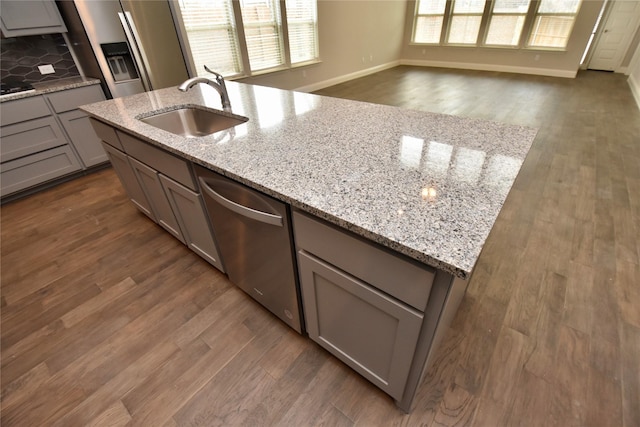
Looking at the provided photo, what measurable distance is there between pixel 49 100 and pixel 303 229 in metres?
3.10

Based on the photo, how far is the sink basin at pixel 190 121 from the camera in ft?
5.79

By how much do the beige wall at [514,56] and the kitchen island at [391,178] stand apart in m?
6.95

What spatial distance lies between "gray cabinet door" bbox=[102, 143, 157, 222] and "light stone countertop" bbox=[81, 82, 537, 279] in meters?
0.29

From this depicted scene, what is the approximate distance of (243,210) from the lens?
1.09 m

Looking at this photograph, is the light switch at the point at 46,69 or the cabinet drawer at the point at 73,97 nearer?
the cabinet drawer at the point at 73,97

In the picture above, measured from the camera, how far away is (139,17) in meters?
2.65

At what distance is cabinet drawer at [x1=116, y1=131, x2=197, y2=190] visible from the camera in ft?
4.46

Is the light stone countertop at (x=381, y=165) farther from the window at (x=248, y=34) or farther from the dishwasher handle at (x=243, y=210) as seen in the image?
the window at (x=248, y=34)

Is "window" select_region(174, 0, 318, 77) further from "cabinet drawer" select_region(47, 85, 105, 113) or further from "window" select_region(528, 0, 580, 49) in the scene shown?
"window" select_region(528, 0, 580, 49)

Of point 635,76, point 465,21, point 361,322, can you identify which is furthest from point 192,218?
point 465,21

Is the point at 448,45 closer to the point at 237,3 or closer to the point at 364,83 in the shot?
the point at 364,83

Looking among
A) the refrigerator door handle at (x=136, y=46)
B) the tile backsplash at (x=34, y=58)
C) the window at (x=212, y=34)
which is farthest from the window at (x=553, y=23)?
the tile backsplash at (x=34, y=58)

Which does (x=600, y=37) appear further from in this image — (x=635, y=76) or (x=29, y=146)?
(x=29, y=146)

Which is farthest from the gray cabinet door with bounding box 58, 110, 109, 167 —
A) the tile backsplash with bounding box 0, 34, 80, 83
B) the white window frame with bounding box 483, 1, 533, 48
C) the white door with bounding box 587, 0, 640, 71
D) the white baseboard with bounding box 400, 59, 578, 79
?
the white door with bounding box 587, 0, 640, 71
